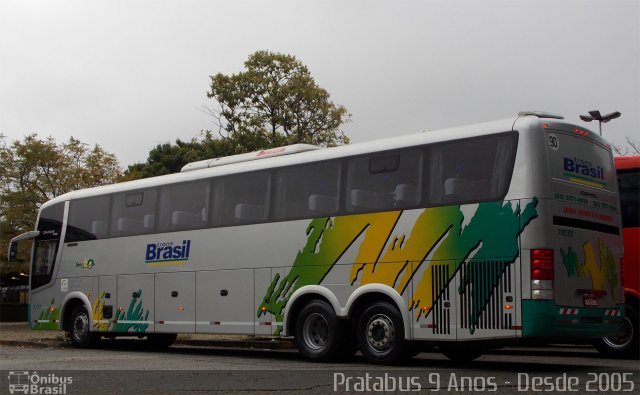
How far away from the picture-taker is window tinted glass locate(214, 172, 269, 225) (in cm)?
1605

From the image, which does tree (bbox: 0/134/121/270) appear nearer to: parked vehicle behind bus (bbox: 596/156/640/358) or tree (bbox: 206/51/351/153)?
tree (bbox: 206/51/351/153)

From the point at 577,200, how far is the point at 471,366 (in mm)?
2969

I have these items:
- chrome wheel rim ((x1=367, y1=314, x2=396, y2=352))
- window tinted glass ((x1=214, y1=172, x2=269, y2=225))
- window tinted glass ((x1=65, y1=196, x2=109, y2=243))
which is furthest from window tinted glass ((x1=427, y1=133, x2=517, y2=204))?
window tinted glass ((x1=65, y1=196, x2=109, y2=243))

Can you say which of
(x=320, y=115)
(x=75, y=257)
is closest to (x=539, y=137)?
(x=75, y=257)

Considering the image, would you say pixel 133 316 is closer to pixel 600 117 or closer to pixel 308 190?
pixel 308 190

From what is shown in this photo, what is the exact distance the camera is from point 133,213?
1895 cm

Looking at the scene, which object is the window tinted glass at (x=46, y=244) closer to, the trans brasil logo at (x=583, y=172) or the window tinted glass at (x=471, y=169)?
the window tinted glass at (x=471, y=169)

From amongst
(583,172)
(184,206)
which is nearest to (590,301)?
(583,172)

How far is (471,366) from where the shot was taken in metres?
13.5

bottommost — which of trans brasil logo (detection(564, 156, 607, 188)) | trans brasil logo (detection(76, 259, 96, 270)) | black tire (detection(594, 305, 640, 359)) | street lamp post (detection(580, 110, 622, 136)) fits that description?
black tire (detection(594, 305, 640, 359))

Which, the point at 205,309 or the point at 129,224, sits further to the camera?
the point at 129,224

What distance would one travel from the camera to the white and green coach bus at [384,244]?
39.7 ft

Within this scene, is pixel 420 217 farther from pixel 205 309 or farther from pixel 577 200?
pixel 205 309

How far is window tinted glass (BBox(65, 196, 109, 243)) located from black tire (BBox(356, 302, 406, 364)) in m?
7.85
